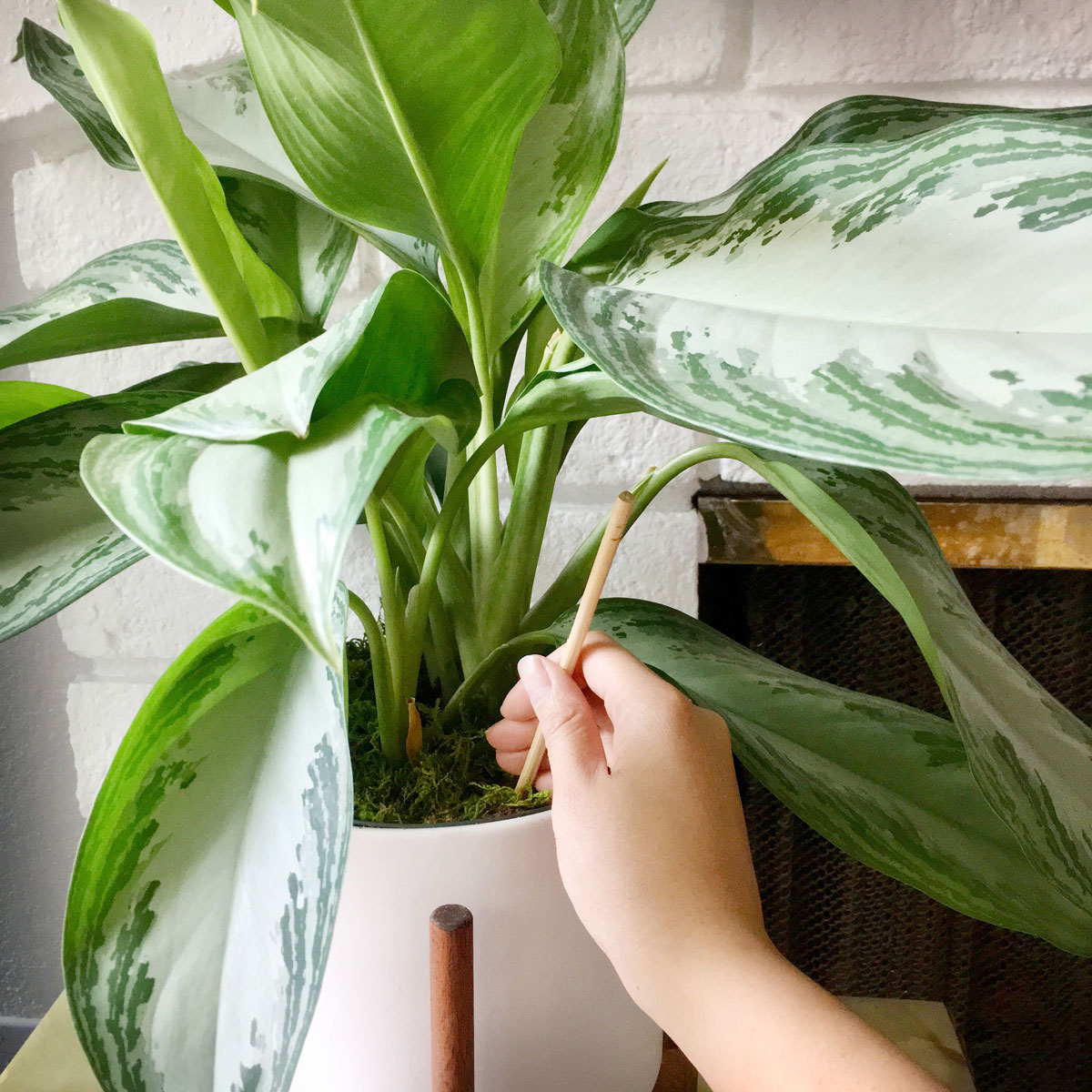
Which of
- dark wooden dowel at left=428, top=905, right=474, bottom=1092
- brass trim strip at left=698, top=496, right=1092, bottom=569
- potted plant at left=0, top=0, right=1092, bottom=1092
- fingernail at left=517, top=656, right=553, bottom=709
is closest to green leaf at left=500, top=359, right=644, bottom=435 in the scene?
potted plant at left=0, top=0, right=1092, bottom=1092

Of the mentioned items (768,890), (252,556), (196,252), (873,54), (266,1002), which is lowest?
(768,890)

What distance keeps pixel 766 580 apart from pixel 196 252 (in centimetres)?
50

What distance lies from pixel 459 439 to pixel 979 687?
0.24 m

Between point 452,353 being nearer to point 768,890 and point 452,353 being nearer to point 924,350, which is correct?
point 924,350

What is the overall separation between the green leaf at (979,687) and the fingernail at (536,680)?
0.13 meters

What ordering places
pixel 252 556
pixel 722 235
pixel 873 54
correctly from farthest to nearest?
pixel 873 54 → pixel 722 235 → pixel 252 556

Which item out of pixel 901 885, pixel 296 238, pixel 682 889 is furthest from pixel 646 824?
pixel 901 885

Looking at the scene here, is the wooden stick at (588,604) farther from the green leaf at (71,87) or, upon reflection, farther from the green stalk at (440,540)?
the green leaf at (71,87)

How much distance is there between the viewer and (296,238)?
1.77 feet

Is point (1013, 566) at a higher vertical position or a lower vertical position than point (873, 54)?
lower

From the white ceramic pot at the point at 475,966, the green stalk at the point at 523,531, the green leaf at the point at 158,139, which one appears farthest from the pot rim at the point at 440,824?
the green leaf at the point at 158,139

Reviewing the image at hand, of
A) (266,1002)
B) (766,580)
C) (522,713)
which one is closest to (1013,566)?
(766,580)

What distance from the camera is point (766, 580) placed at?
0.72 m

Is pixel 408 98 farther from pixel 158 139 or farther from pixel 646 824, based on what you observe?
pixel 646 824
